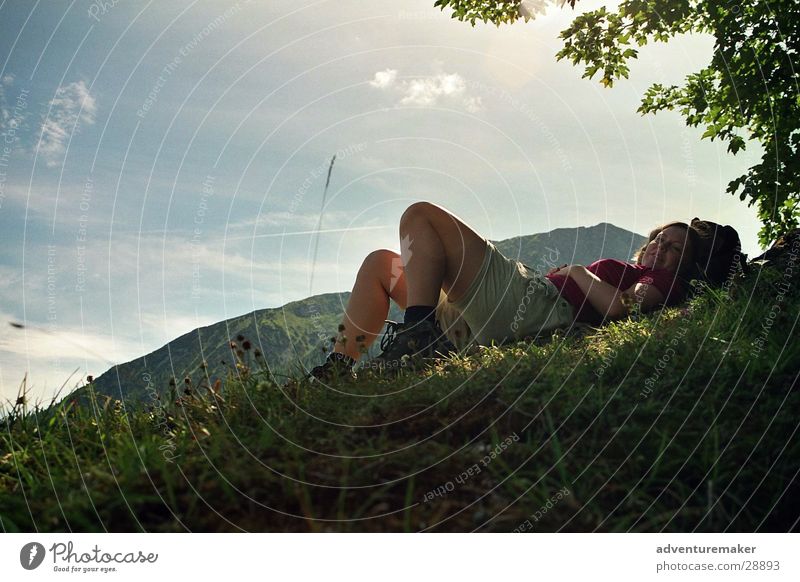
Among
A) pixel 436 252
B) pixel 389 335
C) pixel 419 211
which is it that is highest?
pixel 419 211

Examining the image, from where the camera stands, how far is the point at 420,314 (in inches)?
167

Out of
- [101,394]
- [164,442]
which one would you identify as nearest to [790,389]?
[164,442]

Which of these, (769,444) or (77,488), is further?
(769,444)

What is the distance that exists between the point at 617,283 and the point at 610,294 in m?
0.38

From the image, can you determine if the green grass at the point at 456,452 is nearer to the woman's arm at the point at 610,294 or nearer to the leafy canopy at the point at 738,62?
the woman's arm at the point at 610,294

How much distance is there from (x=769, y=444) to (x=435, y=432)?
1.38 m

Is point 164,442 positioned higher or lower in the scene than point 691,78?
lower

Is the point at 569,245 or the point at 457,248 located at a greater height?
the point at 569,245

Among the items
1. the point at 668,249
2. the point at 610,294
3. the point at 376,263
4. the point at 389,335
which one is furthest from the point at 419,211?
the point at 668,249

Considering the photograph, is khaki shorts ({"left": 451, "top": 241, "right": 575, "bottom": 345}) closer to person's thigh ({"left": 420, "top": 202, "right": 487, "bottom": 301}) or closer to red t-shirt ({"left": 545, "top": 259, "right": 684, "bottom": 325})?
person's thigh ({"left": 420, "top": 202, "right": 487, "bottom": 301})

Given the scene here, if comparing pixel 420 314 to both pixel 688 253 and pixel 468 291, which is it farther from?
pixel 688 253

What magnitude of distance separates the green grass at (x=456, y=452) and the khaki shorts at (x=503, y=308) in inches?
51.2
